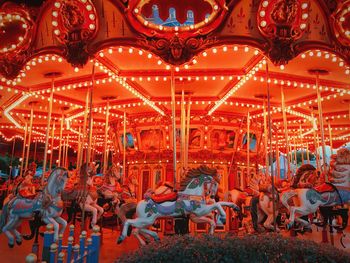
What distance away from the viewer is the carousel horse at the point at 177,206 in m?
5.10

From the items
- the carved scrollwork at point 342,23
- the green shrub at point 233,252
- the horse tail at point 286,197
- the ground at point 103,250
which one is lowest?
the ground at point 103,250

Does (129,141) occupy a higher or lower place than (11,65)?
lower

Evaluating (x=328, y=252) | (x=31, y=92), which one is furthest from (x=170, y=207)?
(x=31, y=92)

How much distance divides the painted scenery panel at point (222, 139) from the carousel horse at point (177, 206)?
485 cm

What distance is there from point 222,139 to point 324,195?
4633 millimetres

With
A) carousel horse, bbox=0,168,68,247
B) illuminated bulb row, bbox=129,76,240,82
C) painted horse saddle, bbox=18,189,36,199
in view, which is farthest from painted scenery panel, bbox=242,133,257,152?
painted horse saddle, bbox=18,189,36,199

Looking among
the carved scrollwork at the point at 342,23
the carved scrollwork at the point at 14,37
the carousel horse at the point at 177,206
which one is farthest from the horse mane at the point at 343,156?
the carved scrollwork at the point at 14,37

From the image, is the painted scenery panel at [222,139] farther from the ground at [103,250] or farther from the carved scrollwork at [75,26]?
the carved scrollwork at [75,26]

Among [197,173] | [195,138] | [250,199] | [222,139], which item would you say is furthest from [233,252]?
[222,139]

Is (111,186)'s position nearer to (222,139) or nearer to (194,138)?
(194,138)

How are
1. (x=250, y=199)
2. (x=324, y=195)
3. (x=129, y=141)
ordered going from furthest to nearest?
(x=129, y=141) → (x=250, y=199) → (x=324, y=195)

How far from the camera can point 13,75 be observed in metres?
6.20

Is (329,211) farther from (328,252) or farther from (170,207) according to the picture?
(328,252)

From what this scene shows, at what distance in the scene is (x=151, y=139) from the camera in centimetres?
1020
